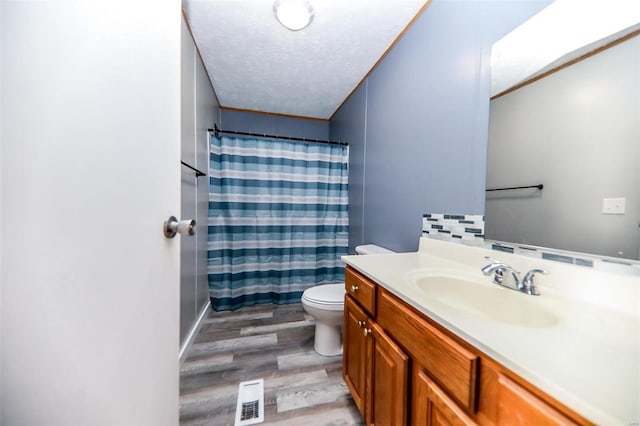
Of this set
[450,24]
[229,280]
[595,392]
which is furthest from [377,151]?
[229,280]

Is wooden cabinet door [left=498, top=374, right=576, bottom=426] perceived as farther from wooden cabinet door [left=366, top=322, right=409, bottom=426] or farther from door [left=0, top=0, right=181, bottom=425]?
door [left=0, top=0, right=181, bottom=425]

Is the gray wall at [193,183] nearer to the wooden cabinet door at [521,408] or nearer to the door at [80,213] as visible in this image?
the door at [80,213]

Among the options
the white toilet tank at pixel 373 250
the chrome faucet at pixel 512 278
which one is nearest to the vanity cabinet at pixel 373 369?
the chrome faucet at pixel 512 278

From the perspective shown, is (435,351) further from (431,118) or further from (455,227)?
(431,118)

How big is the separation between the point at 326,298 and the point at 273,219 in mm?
1089

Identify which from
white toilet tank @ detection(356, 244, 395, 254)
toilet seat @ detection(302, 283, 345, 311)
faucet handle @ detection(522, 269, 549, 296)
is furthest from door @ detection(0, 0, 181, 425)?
white toilet tank @ detection(356, 244, 395, 254)

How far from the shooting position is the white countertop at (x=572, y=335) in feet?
1.12

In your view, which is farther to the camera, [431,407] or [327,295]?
[327,295]

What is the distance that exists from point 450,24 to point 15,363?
182 cm

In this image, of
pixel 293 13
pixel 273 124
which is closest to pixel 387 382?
pixel 293 13

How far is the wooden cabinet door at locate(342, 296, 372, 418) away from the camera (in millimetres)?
969

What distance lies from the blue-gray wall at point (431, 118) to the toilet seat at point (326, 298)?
20.5 inches

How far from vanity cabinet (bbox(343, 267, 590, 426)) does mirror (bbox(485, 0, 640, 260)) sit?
59 centimetres

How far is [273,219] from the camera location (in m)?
2.30
